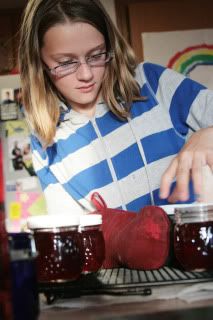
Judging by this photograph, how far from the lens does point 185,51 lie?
2551 mm

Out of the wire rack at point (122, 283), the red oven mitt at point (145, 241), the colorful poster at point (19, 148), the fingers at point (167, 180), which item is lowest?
the wire rack at point (122, 283)

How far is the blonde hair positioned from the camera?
1.37 metres

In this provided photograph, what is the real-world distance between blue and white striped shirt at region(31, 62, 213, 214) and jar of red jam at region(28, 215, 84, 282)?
2.06ft

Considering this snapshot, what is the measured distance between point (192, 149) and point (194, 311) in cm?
34

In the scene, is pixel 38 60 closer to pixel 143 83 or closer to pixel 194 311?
pixel 143 83

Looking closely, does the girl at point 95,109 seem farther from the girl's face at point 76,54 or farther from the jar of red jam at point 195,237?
the jar of red jam at point 195,237

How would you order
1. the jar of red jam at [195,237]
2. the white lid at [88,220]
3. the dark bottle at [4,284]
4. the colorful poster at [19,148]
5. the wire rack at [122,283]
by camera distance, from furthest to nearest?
the colorful poster at [19,148]
the white lid at [88,220]
the jar of red jam at [195,237]
the wire rack at [122,283]
the dark bottle at [4,284]

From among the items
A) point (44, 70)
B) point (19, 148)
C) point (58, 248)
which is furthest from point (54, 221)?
point (19, 148)

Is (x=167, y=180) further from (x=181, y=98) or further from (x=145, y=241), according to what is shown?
(x=181, y=98)

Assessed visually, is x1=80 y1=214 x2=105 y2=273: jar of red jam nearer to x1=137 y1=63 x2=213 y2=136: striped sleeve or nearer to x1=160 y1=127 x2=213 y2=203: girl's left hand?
x1=160 y1=127 x2=213 y2=203: girl's left hand

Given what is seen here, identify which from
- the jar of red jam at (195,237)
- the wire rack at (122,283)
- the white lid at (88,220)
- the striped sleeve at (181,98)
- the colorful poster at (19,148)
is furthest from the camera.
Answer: the colorful poster at (19,148)

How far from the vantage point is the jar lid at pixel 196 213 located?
0.73 m

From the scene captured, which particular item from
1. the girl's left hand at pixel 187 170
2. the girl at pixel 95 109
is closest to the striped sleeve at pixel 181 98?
the girl at pixel 95 109

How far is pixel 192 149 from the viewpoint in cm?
80
